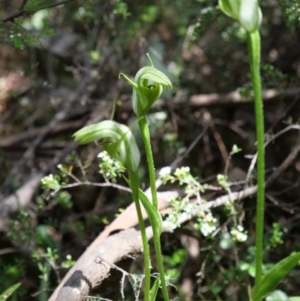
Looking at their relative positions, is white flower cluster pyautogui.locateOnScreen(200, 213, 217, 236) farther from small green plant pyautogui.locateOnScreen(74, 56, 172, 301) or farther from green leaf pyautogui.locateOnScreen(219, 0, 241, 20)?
green leaf pyautogui.locateOnScreen(219, 0, 241, 20)

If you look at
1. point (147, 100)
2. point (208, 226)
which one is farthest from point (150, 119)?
point (147, 100)

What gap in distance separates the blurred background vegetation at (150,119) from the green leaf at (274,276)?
19.1 inches

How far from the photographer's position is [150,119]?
2449mm

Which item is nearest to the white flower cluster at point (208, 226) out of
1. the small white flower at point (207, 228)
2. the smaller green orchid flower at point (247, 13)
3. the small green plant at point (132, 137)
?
the small white flower at point (207, 228)

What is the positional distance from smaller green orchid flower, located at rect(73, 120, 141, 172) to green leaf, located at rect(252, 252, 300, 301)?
1.15 ft

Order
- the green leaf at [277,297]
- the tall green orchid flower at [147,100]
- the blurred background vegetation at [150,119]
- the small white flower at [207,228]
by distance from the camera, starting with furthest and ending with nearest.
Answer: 1. the blurred background vegetation at [150,119]
2. the small white flower at [207,228]
3. the tall green orchid flower at [147,100]
4. the green leaf at [277,297]

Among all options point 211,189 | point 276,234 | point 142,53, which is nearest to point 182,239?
point 211,189

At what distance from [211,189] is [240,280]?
0.99ft

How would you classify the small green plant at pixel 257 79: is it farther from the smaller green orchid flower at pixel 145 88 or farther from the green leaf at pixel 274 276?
the smaller green orchid flower at pixel 145 88

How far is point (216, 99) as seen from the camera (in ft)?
8.07

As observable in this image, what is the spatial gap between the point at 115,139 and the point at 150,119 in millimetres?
1352

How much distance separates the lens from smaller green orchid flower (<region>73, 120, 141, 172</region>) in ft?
3.55

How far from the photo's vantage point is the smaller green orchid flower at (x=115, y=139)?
1081 mm

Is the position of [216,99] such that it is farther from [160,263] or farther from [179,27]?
[160,263]
